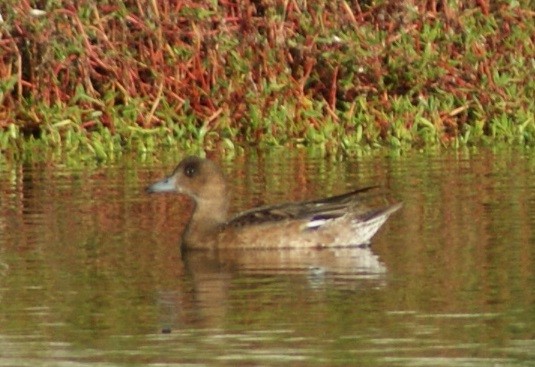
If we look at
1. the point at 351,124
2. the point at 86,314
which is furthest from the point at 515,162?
the point at 86,314

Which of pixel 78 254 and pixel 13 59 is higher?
pixel 13 59

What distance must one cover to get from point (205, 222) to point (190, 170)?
0.57 metres

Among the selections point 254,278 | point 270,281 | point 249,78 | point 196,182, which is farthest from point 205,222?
point 249,78

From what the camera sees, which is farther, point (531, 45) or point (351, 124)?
point (531, 45)

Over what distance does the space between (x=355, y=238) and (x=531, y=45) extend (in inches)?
304

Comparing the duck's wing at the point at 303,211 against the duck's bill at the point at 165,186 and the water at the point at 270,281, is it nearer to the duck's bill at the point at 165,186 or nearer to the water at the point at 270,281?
the water at the point at 270,281

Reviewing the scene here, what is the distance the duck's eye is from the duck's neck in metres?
0.22

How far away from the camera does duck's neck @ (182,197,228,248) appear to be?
12.5m

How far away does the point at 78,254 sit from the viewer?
11883mm

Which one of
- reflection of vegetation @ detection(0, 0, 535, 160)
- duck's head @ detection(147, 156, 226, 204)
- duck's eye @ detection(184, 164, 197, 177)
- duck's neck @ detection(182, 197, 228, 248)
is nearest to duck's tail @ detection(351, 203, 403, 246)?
duck's neck @ detection(182, 197, 228, 248)

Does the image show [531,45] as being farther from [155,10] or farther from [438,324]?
[438,324]

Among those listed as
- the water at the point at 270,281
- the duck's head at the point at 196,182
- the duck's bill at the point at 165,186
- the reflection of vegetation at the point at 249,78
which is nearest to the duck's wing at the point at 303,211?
the water at the point at 270,281

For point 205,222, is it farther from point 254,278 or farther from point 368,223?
point 254,278

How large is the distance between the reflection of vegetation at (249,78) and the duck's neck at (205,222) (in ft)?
14.4
